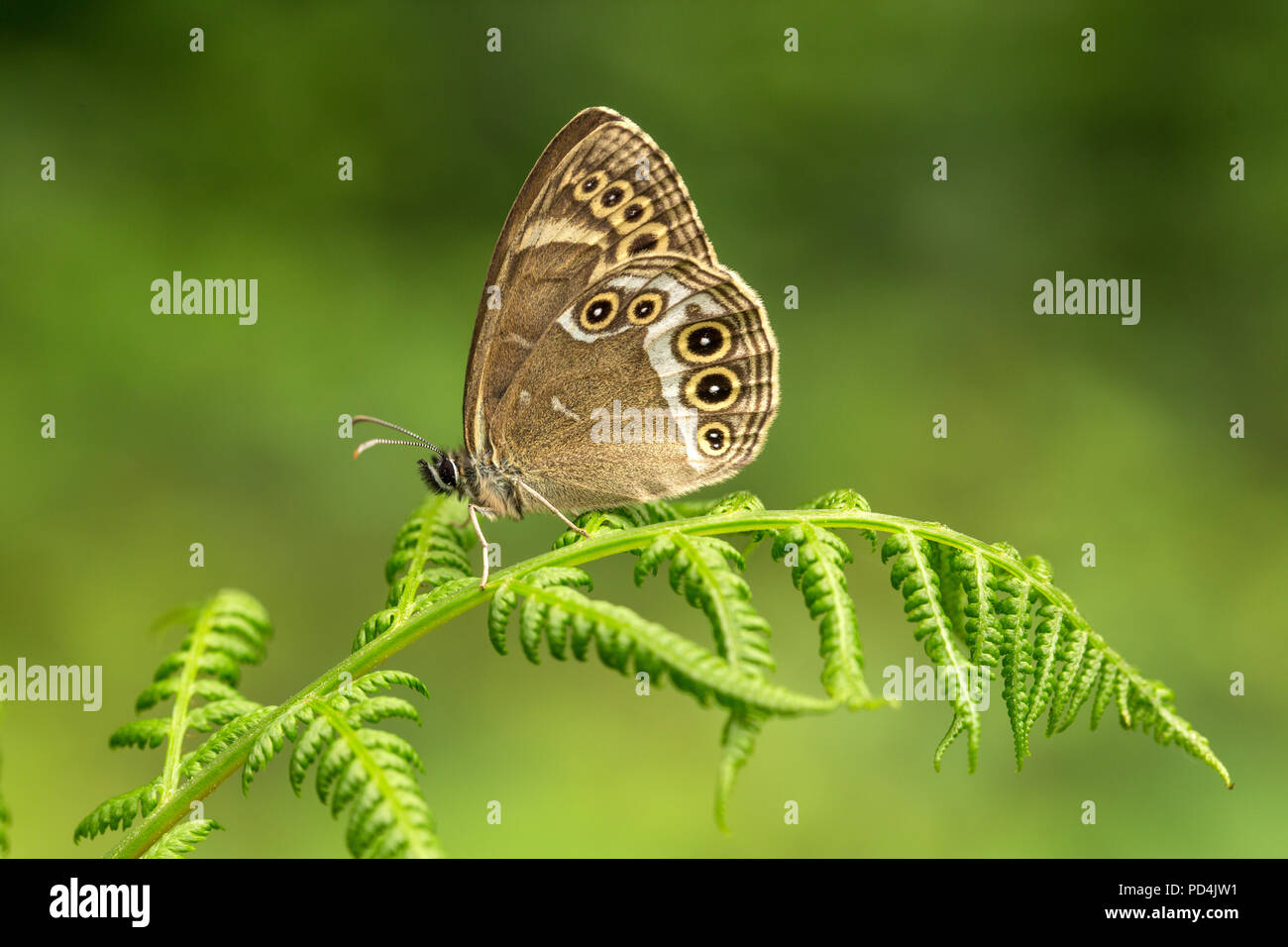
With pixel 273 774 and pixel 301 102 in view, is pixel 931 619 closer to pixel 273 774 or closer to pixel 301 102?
→ pixel 273 774

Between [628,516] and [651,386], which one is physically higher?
[651,386]

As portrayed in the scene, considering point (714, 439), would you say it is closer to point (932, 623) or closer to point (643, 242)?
point (643, 242)

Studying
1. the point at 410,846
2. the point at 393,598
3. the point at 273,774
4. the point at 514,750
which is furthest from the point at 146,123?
the point at 410,846

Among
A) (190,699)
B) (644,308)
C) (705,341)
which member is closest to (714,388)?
(705,341)

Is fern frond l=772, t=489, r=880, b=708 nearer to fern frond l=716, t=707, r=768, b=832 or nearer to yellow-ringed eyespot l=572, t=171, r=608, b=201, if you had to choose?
fern frond l=716, t=707, r=768, b=832

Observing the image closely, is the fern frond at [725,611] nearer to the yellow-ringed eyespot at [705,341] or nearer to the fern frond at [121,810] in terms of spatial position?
the fern frond at [121,810]

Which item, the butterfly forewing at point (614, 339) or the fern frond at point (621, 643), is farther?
the butterfly forewing at point (614, 339)

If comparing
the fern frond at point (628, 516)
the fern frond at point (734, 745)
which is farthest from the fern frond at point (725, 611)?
the fern frond at point (628, 516)
